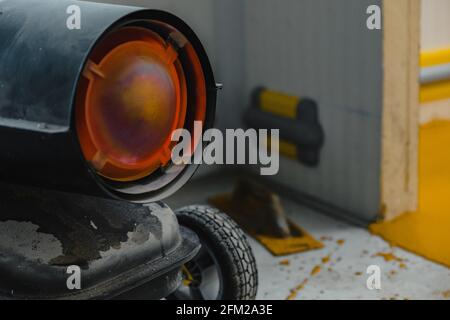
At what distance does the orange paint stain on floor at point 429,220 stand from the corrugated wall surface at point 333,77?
0.16m

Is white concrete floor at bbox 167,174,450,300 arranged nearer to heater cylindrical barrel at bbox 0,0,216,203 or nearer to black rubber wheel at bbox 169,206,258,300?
black rubber wheel at bbox 169,206,258,300

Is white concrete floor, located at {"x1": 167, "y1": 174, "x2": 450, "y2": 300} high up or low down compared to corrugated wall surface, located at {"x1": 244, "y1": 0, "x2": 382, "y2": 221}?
down

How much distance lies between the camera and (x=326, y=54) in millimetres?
3918

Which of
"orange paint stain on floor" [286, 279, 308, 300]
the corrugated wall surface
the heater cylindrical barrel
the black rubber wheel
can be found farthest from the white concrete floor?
the heater cylindrical barrel

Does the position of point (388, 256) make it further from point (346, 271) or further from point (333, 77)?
point (333, 77)

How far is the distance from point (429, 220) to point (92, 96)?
7.91 feet

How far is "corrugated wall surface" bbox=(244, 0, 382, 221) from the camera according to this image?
3709mm

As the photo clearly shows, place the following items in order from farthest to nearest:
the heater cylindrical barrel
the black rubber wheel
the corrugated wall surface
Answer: the corrugated wall surface < the black rubber wheel < the heater cylindrical barrel

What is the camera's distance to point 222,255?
8.45 feet

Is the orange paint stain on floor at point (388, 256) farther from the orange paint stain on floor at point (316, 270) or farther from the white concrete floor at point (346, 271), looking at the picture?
the orange paint stain on floor at point (316, 270)

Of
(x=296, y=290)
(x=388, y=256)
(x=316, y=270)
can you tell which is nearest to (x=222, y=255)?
(x=296, y=290)

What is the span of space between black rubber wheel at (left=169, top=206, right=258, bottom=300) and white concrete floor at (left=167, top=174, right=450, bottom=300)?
546 mm

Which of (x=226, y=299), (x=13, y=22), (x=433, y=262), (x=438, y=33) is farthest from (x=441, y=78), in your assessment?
(x=13, y=22)

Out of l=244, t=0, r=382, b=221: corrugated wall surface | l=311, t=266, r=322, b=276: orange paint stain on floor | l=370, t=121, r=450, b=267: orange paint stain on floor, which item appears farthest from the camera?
l=244, t=0, r=382, b=221: corrugated wall surface
